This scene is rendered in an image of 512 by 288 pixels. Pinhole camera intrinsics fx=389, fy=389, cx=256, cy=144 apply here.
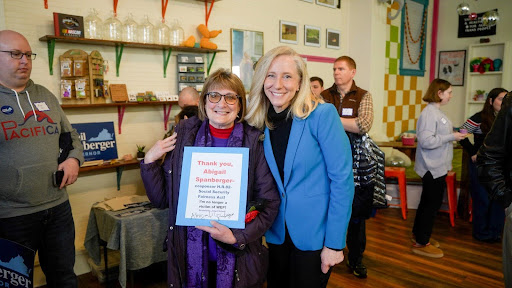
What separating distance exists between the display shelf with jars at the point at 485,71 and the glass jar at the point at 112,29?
5967mm

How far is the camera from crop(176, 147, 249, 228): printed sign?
4.97 ft

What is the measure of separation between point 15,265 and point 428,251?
11.0ft

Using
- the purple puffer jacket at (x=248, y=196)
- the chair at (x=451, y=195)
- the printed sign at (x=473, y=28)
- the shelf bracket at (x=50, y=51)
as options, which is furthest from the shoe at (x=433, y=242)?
the printed sign at (x=473, y=28)

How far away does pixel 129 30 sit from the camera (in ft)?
11.4

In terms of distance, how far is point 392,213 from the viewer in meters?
4.95

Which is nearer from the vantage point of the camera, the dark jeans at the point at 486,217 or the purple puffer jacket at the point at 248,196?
the purple puffer jacket at the point at 248,196

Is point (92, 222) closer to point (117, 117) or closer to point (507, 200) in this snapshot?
point (117, 117)

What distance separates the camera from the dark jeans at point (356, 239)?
3182mm

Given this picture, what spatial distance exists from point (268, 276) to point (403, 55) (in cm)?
576

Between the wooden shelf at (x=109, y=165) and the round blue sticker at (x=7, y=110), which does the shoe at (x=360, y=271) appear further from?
the round blue sticker at (x=7, y=110)

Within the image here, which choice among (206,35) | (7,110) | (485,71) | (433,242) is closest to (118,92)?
(206,35)

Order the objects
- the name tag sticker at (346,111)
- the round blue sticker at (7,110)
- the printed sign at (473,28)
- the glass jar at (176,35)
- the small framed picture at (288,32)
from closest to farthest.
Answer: the round blue sticker at (7,110) < the name tag sticker at (346,111) < the glass jar at (176,35) < the small framed picture at (288,32) < the printed sign at (473,28)

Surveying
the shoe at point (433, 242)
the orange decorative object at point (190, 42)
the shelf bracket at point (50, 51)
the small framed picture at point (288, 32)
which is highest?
the small framed picture at point (288, 32)

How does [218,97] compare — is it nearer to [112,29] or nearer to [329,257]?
[329,257]
